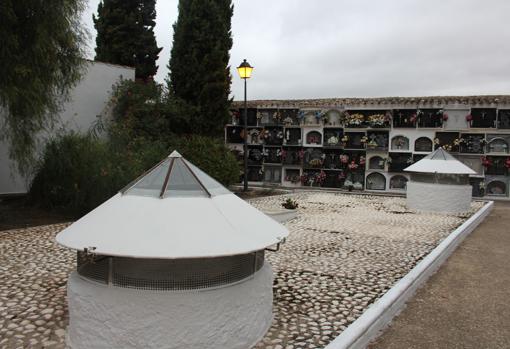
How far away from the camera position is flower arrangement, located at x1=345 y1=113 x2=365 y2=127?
18.6m

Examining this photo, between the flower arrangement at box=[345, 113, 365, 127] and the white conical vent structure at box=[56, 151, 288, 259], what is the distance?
15.6 meters

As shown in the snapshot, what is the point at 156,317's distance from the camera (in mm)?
3025

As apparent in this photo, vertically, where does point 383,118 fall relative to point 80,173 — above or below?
above

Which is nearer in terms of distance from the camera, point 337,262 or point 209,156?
point 337,262

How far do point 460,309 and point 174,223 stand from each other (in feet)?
10.7

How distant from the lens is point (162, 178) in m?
3.71

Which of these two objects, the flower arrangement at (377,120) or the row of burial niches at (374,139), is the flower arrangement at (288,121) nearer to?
the row of burial niches at (374,139)

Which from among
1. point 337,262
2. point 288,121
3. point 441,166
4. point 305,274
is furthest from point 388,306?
point 288,121

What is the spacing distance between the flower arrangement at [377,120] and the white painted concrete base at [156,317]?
16170 millimetres

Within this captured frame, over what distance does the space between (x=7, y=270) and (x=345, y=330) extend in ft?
13.8

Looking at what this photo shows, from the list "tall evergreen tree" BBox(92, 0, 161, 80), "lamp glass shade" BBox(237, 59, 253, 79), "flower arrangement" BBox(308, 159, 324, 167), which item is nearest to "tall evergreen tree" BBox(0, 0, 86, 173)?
"lamp glass shade" BBox(237, 59, 253, 79)

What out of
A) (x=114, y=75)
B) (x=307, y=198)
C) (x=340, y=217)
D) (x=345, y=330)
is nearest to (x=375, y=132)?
(x=307, y=198)

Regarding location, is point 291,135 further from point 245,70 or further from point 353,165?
point 245,70

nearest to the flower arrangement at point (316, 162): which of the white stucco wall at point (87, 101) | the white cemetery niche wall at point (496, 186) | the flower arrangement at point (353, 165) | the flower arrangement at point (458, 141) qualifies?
the flower arrangement at point (353, 165)
